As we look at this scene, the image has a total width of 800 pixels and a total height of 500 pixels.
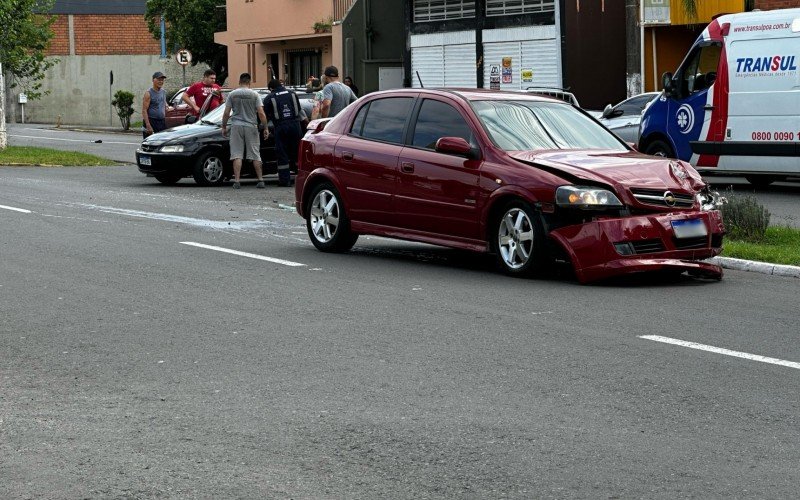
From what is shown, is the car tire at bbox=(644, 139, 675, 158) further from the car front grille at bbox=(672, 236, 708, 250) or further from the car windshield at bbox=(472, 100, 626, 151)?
the car front grille at bbox=(672, 236, 708, 250)

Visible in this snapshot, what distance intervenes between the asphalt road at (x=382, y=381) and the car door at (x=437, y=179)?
48 centimetres

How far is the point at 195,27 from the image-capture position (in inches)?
2195

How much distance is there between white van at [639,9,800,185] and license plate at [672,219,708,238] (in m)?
9.04

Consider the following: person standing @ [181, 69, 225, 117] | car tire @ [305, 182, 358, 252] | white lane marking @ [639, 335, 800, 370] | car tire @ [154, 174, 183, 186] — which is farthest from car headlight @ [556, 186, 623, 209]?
person standing @ [181, 69, 225, 117]

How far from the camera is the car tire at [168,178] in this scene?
73.9ft

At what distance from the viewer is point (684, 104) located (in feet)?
69.1

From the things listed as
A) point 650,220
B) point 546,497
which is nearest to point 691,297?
point 650,220

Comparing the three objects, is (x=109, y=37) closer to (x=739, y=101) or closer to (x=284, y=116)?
(x=284, y=116)

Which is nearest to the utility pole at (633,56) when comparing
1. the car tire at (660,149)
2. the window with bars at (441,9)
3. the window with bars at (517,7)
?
the window with bars at (517,7)

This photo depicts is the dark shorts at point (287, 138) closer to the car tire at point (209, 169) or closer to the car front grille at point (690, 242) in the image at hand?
the car tire at point (209, 169)

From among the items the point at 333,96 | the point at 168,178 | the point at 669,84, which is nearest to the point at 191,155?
the point at 168,178

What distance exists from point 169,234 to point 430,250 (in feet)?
9.33

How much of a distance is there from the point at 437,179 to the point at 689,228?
2.24 meters

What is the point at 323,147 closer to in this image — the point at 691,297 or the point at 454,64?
the point at 691,297
